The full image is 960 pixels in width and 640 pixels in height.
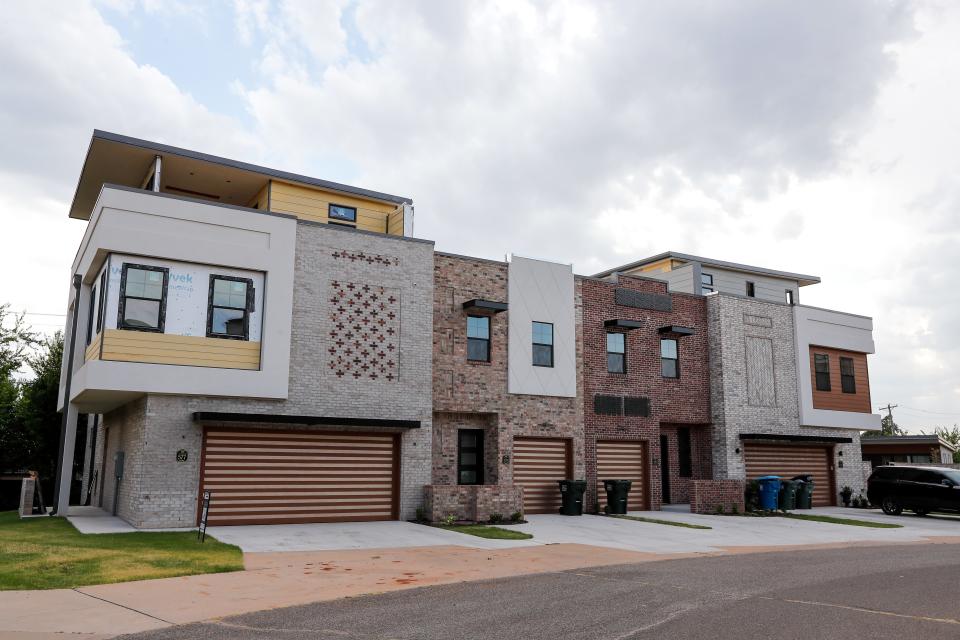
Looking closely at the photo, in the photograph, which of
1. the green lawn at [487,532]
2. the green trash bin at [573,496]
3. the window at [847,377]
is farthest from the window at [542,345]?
the window at [847,377]

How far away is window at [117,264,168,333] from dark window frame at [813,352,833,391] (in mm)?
24340

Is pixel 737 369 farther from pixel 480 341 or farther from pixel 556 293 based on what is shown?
pixel 480 341

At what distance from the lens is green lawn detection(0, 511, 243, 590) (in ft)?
36.3

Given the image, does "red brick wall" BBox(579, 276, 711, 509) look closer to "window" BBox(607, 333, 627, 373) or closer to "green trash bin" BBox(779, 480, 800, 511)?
"window" BBox(607, 333, 627, 373)

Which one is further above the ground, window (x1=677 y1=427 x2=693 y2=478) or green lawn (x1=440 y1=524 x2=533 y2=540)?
window (x1=677 y1=427 x2=693 y2=478)

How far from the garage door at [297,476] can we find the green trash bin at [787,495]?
1442 cm

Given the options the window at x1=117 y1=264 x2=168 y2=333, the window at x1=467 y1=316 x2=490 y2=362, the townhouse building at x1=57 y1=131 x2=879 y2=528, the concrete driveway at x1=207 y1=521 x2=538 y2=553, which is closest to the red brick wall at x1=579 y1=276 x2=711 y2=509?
the townhouse building at x1=57 y1=131 x2=879 y2=528

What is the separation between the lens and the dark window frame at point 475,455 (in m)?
23.3

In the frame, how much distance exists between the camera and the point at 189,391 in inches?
714

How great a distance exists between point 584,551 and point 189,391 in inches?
383

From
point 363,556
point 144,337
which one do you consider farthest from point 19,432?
point 363,556

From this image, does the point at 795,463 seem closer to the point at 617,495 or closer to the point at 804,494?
the point at 804,494

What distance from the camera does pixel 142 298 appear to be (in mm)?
18109

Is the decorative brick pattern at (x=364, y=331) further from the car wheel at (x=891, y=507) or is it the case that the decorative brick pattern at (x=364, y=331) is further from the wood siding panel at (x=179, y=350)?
the car wheel at (x=891, y=507)
